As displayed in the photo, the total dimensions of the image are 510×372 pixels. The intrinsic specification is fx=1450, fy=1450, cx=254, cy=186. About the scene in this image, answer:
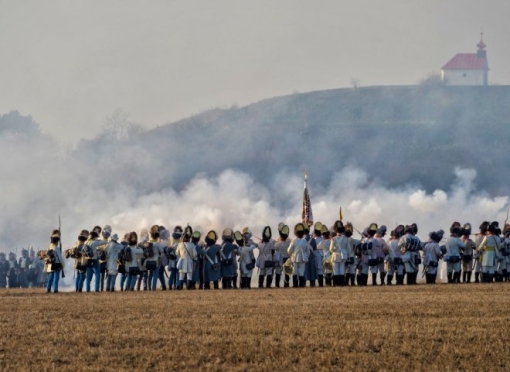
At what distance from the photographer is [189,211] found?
8181 centimetres

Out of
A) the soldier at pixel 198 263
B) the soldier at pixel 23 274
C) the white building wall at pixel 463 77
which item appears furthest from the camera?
the white building wall at pixel 463 77

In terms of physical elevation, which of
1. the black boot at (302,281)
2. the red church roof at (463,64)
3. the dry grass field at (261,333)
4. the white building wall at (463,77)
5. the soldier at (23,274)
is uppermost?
the red church roof at (463,64)

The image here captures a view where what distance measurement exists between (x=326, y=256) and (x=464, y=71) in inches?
6001

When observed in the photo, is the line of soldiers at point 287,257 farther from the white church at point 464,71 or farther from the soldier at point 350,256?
the white church at point 464,71

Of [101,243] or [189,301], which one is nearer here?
[189,301]

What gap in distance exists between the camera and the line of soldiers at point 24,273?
6438 centimetres

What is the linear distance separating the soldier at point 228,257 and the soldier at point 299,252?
1911mm

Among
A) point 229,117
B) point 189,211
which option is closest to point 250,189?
point 189,211

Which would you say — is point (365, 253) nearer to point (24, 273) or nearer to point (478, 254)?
point (478, 254)

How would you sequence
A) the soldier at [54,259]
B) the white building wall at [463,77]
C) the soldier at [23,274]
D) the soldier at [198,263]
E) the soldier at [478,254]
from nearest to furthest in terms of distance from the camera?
the soldier at [54,259], the soldier at [198,263], the soldier at [478,254], the soldier at [23,274], the white building wall at [463,77]

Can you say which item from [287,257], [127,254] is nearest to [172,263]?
[127,254]

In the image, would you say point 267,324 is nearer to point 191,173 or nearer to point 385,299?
point 385,299

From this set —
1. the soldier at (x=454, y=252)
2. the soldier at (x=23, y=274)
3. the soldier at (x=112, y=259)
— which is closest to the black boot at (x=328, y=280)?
→ the soldier at (x=454, y=252)

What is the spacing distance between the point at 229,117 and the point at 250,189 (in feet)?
128
